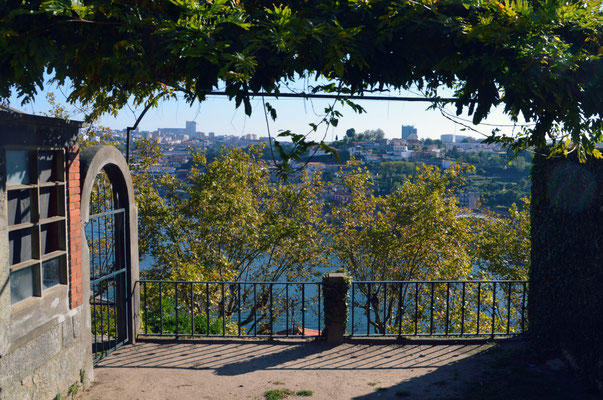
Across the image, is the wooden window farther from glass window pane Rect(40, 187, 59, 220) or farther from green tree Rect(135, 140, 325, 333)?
green tree Rect(135, 140, 325, 333)

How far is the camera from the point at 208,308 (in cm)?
695

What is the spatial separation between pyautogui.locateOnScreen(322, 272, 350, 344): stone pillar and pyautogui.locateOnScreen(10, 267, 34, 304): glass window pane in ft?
12.7

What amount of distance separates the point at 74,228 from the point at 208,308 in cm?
237

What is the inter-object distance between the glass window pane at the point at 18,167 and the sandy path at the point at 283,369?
2.51m

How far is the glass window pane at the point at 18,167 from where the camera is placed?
4238 millimetres

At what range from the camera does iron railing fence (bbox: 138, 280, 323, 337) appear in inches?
291

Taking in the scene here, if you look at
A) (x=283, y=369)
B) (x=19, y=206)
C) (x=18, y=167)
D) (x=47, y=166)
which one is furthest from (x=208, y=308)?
(x=18, y=167)

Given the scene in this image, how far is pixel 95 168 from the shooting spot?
18.7 ft

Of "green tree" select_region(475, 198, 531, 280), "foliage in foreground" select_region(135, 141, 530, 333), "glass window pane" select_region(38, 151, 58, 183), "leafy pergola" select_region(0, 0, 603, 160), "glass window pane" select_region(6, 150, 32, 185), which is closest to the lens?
Result: "leafy pergola" select_region(0, 0, 603, 160)

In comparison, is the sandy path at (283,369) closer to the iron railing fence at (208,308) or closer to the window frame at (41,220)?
the iron railing fence at (208,308)

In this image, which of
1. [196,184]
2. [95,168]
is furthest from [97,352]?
[196,184]

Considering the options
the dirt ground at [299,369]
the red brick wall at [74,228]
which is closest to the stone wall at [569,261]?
the dirt ground at [299,369]

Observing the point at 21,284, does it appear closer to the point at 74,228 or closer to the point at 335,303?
the point at 74,228

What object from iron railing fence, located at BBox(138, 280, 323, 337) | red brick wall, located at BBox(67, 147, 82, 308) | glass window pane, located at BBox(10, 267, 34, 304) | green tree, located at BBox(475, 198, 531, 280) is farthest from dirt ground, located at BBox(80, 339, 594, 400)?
green tree, located at BBox(475, 198, 531, 280)
